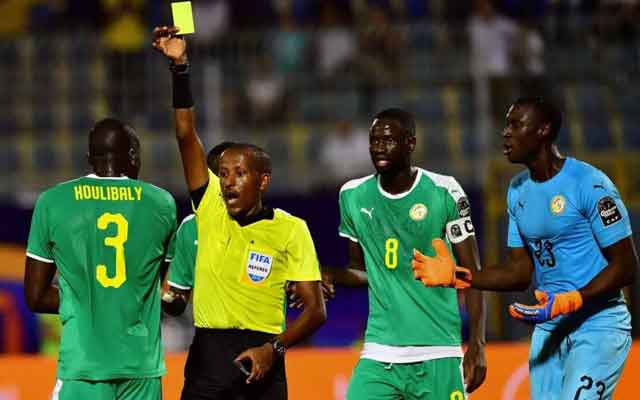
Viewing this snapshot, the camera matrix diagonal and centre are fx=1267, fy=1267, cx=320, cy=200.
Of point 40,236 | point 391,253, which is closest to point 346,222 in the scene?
point 391,253

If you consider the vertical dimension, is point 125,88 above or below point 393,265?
above

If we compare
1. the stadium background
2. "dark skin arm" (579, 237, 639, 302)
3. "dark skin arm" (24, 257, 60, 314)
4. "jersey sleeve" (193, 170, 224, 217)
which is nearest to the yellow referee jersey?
"jersey sleeve" (193, 170, 224, 217)

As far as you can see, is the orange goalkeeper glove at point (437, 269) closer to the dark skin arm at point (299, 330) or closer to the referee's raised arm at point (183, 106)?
the dark skin arm at point (299, 330)

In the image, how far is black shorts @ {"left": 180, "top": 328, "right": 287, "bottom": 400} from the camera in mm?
6656

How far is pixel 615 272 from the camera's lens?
6.80 metres

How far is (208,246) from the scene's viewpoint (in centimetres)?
682

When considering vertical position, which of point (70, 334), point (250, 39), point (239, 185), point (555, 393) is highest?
point (250, 39)

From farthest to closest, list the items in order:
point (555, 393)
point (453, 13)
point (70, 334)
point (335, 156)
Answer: point (453, 13) < point (335, 156) < point (555, 393) < point (70, 334)

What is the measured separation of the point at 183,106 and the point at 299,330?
4.49ft

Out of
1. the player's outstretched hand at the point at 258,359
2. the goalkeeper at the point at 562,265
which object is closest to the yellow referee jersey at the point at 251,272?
the player's outstretched hand at the point at 258,359

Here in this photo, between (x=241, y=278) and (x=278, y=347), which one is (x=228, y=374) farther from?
(x=241, y=278)

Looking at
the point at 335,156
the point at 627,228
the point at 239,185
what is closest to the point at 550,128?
the point at 627,228

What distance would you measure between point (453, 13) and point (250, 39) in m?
2.79

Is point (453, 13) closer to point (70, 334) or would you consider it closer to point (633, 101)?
point (633, 101)
